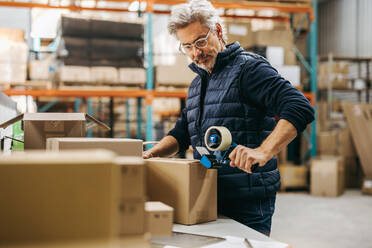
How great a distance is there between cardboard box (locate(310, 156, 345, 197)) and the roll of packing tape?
17.4 ft

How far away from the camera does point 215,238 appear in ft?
4.61

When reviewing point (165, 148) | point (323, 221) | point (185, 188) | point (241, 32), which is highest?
point (241, 32)

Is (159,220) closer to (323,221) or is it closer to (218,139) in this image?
(218,139)

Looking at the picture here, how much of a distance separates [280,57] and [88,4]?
332 cm

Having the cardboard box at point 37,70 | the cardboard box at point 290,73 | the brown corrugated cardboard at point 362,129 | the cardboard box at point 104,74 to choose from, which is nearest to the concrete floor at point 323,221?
the brown corrugated cardboard at point 362,129

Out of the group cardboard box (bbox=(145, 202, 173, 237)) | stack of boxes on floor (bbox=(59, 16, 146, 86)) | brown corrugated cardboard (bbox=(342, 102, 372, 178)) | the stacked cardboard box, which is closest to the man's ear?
cardboard box (bbox=(145, 202, 173, 237))

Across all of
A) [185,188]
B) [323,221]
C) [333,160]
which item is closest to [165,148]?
[185,188]

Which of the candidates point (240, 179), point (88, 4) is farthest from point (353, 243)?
point (88, 4)

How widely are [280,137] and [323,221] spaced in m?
3.76

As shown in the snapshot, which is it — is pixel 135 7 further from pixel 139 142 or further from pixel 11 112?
pixel 139 142

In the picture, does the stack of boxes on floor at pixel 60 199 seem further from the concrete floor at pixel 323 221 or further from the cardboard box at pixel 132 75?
the cardboard box at pixel 132 75

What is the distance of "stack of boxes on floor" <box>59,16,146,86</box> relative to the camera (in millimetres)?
5219

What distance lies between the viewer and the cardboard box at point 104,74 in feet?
17.6

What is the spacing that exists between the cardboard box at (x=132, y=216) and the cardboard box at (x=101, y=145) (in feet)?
2.37
